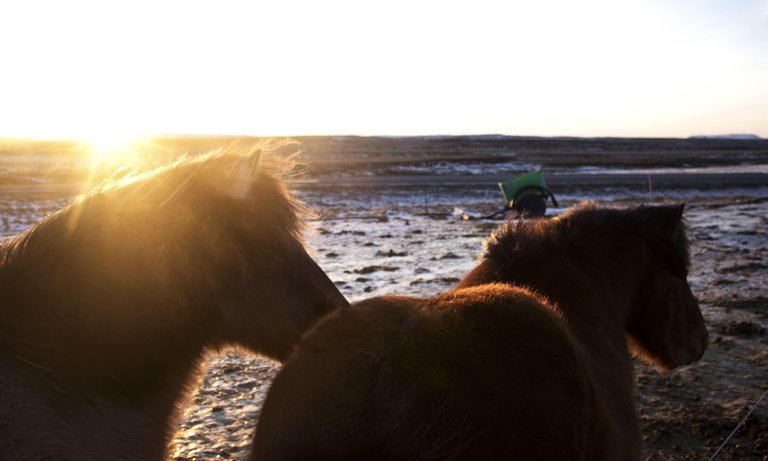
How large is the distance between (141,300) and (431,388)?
1.08 metres

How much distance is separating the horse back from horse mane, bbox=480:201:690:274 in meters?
1.16

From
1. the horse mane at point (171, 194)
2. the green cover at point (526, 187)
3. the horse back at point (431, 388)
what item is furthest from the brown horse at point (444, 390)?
the green cover at point (526, 187)

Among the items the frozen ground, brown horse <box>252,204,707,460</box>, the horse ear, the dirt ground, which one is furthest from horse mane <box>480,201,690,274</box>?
the dirt ground

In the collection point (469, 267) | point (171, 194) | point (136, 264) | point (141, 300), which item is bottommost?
point (469, 267)

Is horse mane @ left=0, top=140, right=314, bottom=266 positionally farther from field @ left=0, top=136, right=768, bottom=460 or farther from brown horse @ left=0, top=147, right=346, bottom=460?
field @ left=0, top=136, right=768, bottom=460

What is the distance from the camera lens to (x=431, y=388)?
5.09 ft

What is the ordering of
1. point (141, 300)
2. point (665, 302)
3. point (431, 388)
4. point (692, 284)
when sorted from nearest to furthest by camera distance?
point (431, 388)
point (141, 300)
point (665, 302)
point (692, 284)

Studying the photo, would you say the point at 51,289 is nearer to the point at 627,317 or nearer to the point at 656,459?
the point at 627,317

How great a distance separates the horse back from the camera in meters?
1.48

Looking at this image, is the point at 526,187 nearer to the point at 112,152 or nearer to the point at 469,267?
the point at 469,267

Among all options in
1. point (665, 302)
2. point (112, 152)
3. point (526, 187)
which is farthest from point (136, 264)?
point (112, 152)

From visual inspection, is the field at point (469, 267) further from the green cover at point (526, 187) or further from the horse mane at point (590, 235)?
the green cover at point (526, 187)

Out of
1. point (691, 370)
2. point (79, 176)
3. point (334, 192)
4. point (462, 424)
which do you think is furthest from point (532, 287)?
point (79, 176)

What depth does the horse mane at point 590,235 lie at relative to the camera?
312 centimetres
